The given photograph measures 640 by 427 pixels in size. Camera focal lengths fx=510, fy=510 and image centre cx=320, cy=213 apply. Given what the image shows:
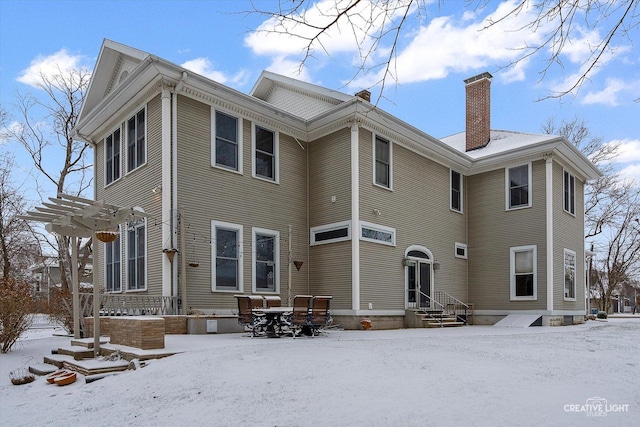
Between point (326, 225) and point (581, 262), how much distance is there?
1090 centimetres

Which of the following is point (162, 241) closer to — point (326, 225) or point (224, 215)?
point (224, 215)

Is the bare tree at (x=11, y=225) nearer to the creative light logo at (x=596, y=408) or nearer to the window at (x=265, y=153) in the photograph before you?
the window at (x=265, y=153)

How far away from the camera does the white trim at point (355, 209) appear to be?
13.2 meters

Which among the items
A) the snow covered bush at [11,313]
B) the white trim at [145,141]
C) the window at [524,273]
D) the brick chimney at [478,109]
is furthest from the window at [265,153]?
the brick chimney at [478,109]

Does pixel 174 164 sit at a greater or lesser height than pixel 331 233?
greater

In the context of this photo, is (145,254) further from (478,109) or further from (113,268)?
(478,109)

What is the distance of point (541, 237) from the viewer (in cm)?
1631

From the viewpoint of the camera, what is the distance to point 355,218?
13367mm

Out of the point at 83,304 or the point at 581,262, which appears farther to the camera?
the point at 581,262

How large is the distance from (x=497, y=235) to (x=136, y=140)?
38.9 feet

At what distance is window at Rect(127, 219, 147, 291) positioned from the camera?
1230cm

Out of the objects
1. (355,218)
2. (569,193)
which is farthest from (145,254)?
(569,193)

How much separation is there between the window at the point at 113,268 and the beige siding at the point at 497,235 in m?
11.5

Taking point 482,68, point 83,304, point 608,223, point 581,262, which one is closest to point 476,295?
point 581,262
